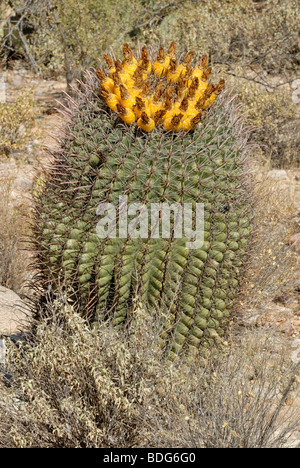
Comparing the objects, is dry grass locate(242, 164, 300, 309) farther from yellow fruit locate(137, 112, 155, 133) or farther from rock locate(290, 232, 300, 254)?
yellow fruit locate(137, 112, 155, 133)

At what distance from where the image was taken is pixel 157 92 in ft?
9.57

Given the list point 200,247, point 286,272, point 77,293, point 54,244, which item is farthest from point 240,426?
point 286,272

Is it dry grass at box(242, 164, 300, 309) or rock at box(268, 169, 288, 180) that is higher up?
rock at box(268, 169, 288, 180)

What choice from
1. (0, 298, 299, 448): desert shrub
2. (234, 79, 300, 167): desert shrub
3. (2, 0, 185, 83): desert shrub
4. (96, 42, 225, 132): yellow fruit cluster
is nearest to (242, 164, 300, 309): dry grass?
(96, 42, 225, 132): yellow fruit cluster

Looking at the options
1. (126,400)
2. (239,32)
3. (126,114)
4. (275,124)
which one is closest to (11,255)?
(126,114)

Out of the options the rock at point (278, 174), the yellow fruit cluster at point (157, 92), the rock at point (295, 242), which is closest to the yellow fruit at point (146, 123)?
the yellow fruit cluster at point (157, 92)

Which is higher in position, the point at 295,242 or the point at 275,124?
the point at 275,124

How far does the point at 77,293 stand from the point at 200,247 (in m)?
0.68

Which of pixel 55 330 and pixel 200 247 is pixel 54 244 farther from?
pixel 200 247

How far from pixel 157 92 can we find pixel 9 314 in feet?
7.07

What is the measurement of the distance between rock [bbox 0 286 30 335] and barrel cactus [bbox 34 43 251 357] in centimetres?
98

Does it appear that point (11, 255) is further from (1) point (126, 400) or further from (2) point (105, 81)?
(1) point (126, 400)

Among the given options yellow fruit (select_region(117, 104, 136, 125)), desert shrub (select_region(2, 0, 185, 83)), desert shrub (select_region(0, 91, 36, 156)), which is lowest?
yellow fruit (select_region(117, 104, 136, 125))

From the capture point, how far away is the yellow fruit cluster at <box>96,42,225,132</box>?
2.87m
